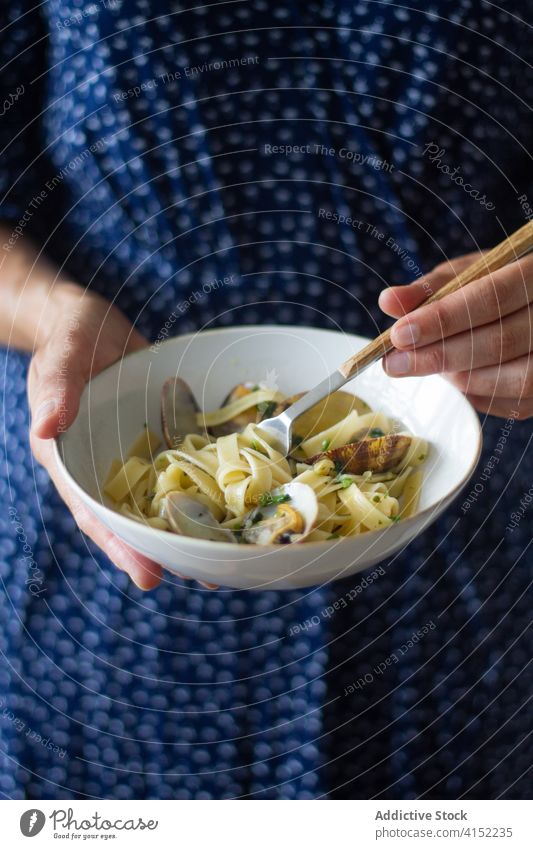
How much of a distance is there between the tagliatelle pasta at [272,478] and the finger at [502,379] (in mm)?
69

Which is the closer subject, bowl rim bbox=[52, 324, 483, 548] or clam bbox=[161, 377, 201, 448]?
bowl rim bbox=[52, 324, 483, 548]

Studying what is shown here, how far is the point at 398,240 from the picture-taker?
833 millimetres

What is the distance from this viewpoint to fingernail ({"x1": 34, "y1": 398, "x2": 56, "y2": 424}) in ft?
2.03

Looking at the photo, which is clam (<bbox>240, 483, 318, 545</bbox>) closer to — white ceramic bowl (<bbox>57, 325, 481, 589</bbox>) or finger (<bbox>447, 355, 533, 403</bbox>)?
white ceramic bowl (<bbox>57, 325, 481, 589</bbox>)

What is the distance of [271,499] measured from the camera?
2.12 feet

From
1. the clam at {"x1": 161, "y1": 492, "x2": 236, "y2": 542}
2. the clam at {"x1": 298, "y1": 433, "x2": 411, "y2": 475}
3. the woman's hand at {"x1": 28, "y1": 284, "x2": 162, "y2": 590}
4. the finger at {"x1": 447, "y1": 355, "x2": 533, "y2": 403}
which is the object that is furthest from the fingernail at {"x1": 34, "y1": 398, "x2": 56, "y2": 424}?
the finger at {"x1": 447, "y1": 355, "x2": 533, "y2": 403}

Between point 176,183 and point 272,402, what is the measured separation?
0.25m

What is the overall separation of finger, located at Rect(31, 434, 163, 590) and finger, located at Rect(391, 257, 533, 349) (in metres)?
0.26

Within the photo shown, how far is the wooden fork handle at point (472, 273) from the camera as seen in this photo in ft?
1.95

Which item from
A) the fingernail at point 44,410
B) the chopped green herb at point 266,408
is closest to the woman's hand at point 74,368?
the fingernail at point 44,410

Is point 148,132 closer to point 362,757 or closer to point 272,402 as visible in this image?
point 272,402

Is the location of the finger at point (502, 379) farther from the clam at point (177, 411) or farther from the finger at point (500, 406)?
the clam at point (177, 411)

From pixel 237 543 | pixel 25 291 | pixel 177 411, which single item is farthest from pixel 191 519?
pixel 25 291

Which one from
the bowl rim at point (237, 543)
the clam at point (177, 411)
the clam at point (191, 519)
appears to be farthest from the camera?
the clam at point (177, 411)
